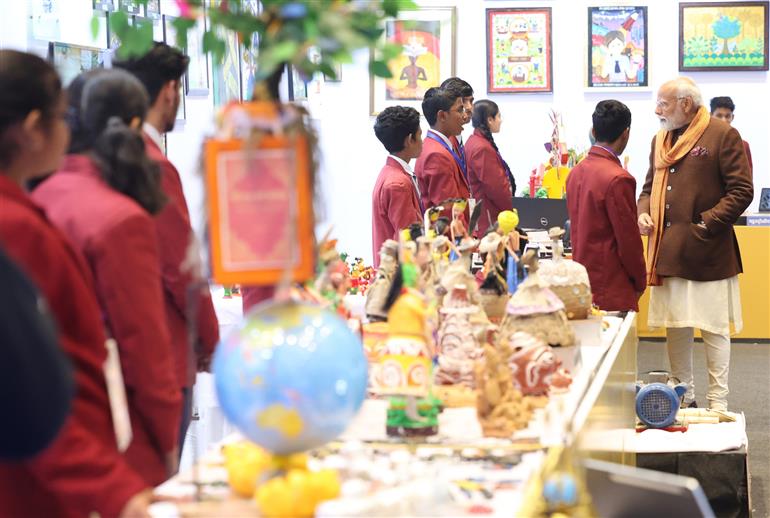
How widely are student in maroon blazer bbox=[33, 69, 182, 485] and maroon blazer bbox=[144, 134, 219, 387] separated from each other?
0.24 meters

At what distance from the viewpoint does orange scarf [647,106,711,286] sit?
205 inches

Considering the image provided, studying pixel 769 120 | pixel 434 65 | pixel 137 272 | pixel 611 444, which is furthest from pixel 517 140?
pixel 137 272

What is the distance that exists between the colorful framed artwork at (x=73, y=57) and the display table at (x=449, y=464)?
6.94 ft

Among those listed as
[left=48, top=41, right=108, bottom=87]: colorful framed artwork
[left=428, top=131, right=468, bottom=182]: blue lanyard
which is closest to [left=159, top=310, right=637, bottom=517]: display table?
[left=48, top=41, right=108, bottom=87]: colorful framed artwork

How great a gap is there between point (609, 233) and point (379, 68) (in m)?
3.49

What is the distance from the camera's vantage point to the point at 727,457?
411 cm

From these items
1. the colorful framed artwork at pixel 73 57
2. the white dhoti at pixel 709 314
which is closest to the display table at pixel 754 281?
the white dhoti at pixel 709 314

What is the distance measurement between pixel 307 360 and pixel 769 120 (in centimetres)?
793

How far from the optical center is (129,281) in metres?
2.13

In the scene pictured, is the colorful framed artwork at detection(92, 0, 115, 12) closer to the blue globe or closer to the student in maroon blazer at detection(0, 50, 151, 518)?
the student in maroon blazer at detection(0, 50, 151, 518)

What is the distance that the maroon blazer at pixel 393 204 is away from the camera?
5.00m

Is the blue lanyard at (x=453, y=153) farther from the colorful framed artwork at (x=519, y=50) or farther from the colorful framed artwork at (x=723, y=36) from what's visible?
the colorful framed artwork at (x=723, y=36)

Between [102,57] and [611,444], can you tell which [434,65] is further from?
[611,444]

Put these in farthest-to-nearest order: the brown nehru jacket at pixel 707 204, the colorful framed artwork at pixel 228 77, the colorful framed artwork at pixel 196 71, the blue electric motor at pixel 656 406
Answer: the colorful framed artwork at pixel 228 77, the colorful framed artwork at pixel 196 71, the brown nehru jacket at pixel 707 204, the blue electric motor at pixel 656 406
